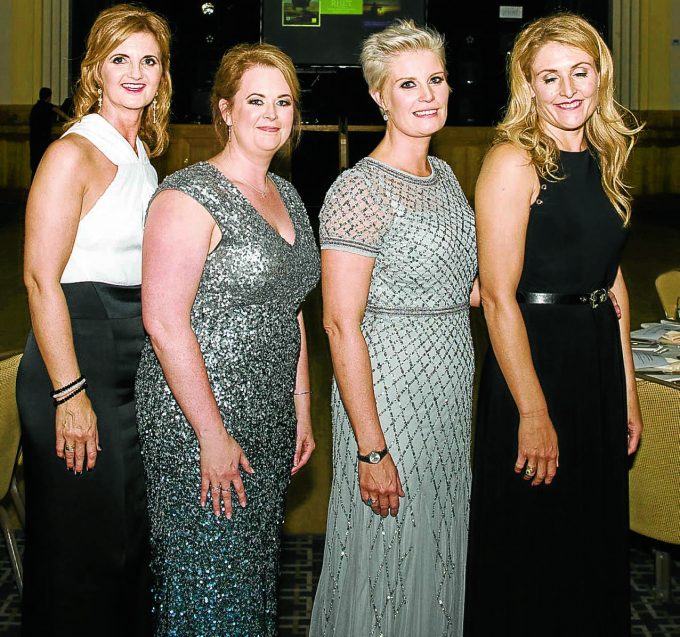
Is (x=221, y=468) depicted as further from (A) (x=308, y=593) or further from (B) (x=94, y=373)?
(A) (x=308, y=593)

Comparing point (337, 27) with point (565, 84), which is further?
point (337, 27)

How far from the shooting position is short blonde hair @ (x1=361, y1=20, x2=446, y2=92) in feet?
7.41

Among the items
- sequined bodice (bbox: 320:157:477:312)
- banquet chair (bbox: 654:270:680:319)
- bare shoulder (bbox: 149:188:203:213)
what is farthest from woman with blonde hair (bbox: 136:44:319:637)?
banquet chair (bbox: 654:270:680:319)

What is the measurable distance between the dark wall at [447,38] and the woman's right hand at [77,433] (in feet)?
41.7

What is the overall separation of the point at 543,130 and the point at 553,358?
0.51 meters

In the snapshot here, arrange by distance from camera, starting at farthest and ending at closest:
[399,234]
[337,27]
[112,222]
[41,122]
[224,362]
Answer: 1. [337,27]
2. [41,122]
3. [112,222]
4. [399,234]
5. [224,362]

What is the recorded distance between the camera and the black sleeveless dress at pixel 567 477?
228cm

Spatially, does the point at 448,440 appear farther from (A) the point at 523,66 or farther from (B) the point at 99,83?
(B) the point at 99,83

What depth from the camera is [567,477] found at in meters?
2.31

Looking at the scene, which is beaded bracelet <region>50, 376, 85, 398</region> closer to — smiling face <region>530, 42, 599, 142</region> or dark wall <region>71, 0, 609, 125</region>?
smiling face <region>530, 42, 599, 142</region>

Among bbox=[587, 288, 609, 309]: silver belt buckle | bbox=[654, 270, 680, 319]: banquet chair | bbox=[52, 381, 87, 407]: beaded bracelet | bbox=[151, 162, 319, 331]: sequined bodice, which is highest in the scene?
bbox=[151, 162, 319, 331]: sequined bodice

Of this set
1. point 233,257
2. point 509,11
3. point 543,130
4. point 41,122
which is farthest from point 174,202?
point 509,11

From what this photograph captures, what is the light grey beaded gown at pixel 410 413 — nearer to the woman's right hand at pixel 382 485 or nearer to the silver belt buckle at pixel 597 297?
the woman's right hand at pixel 382 485

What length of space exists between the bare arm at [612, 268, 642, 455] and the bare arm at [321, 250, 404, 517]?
64 cm
